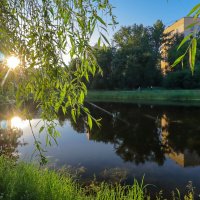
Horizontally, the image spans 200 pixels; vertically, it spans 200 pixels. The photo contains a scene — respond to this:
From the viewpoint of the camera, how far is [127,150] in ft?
42.3

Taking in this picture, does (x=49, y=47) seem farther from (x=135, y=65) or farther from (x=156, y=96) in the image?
(x=135, y=65)

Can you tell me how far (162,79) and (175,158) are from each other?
132 feet

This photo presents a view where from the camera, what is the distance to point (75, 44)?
2820 millimetres

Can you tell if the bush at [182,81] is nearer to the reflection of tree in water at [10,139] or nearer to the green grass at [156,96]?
the green grass at [156,96]

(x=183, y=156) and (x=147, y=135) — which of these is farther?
(x=147, y=135)

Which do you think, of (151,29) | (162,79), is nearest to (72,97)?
(162,79)

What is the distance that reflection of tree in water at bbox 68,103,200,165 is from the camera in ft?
41.2

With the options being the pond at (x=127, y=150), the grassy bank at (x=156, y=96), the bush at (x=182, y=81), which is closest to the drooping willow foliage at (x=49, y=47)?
the pond at (x=127, y=150)

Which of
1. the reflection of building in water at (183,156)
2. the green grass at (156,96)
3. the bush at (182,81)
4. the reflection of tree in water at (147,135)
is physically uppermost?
the bush at (182,81)

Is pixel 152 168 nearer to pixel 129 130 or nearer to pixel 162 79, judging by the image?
pixel 129 130

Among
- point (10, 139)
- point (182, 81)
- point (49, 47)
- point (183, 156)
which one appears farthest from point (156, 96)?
point (49, 47)

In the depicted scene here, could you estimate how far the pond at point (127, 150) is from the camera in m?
9.42

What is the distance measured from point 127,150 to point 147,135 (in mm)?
3569

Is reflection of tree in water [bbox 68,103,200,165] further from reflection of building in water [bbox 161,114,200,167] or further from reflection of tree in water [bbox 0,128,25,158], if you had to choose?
reflection of tree in water [bbox 0,128,25,158]
